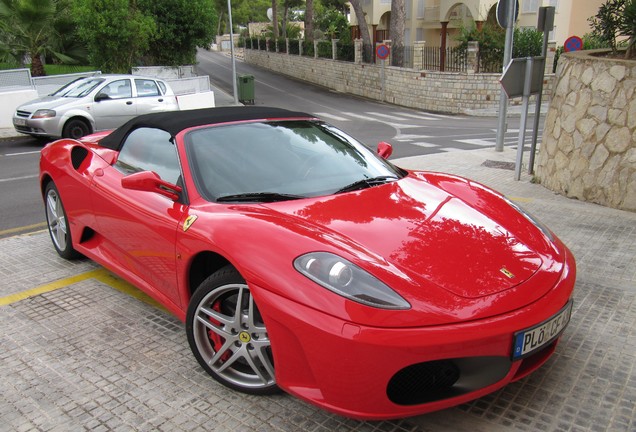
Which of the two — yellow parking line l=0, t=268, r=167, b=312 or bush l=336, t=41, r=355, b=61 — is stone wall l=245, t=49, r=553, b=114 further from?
yellow parking line l=0, t=268, r=167, b=312

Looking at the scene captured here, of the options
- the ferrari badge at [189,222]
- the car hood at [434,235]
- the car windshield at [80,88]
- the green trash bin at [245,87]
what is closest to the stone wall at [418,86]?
the green trash bin at [245,87]

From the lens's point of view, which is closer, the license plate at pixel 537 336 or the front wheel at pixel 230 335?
the license plate at pixel 537 336

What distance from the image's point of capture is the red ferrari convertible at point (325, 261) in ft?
7.77

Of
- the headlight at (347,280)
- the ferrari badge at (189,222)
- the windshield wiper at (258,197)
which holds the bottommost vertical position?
the headlight at (347,280)

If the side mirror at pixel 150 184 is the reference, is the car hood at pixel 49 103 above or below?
below

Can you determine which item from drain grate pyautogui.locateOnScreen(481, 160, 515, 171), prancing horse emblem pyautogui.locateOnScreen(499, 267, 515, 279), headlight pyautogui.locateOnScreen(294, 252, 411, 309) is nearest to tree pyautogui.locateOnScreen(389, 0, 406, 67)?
drain grate pyautogui.locateOnScreen(481, 160, 515, 171)

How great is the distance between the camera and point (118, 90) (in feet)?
43.3

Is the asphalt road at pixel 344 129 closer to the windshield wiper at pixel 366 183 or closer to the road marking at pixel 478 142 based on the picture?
the road marking at pixel 478 142

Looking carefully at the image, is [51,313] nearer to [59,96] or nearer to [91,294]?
[91,294]

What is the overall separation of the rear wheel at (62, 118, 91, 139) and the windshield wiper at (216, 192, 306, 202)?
10.5 m

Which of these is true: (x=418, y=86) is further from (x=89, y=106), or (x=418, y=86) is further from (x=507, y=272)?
(x=507, y=272)

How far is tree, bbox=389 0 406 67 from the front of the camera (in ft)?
88.3

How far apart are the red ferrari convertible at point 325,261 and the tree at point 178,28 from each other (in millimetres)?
17784

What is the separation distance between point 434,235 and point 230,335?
1.17 metres
